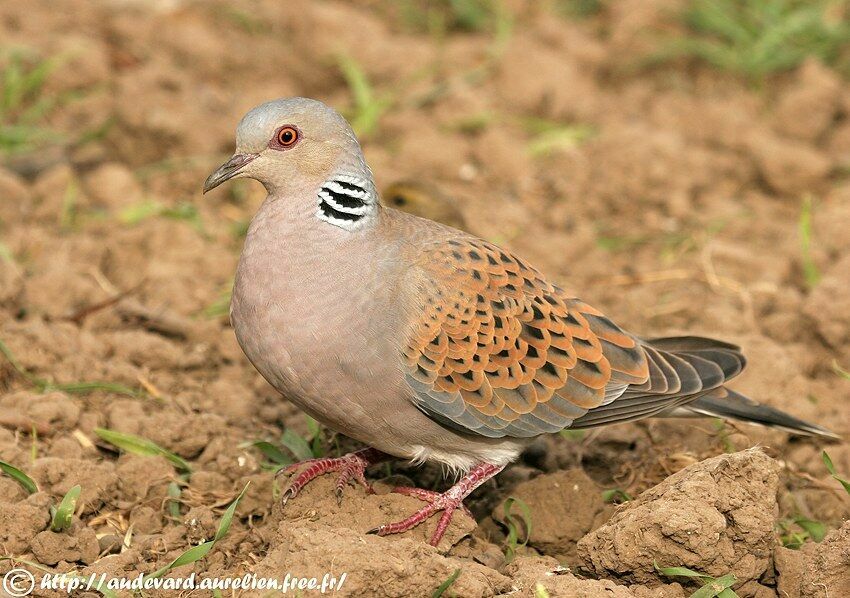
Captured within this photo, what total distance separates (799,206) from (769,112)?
42.4 inches

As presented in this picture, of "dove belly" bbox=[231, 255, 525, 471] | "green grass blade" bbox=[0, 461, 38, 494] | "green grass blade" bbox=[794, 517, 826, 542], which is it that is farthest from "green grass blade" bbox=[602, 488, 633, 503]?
"green grass blade" bbox=[0, 461, 38, 494]

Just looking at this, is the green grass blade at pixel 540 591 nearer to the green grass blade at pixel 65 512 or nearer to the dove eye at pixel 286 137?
the green grass blade at pixel 65 512

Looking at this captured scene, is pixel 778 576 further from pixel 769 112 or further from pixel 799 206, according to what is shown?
pixel 769 112

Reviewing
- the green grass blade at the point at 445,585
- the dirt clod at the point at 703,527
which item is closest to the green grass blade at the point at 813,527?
the dirt clod at the point at 703,527

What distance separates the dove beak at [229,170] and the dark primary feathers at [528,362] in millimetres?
803

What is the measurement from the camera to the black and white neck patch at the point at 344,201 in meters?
4.57

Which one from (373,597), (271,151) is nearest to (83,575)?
(373,597)

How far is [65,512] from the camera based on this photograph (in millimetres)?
4453

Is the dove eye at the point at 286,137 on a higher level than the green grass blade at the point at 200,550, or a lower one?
higher

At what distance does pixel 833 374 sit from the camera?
611 cm

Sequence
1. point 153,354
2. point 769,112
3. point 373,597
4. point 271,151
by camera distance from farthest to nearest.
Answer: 1. point 769,112
2. point 153,354
3. point 271,151
4. point 373,597

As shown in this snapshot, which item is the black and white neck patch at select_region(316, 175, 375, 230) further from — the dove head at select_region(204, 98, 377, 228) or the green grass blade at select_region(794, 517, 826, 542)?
the green grass blade at select_region(794, 517, 826, 542)

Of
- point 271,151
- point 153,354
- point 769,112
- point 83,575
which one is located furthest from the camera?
point 769,112

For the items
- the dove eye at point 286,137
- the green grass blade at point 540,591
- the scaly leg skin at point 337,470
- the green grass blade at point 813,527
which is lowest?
the scaly leg skin at point 337,470
